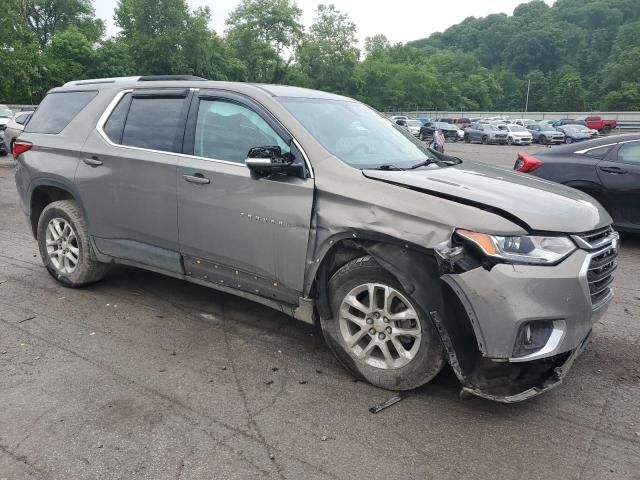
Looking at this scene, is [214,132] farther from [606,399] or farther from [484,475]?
[606,399]

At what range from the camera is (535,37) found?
12912 cm

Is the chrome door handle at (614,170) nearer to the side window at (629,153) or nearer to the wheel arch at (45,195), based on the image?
the side window at (629,153)

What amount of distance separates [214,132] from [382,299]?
1.80m

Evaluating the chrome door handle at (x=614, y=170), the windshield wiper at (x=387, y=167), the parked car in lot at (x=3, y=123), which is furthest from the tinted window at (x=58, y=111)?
the parked car in lot at (x=3, y=123)

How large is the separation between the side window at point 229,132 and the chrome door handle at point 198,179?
163mm

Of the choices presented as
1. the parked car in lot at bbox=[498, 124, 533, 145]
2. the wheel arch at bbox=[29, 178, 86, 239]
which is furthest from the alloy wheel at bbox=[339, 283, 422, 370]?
the parked car in lot at bbox=[498, 124, 533, 145]

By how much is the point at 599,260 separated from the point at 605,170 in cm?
462

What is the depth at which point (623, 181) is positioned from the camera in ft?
22.8

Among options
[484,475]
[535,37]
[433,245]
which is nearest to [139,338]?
[433,245]

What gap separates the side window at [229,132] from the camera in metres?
3.84

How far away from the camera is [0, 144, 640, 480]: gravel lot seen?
2684mm

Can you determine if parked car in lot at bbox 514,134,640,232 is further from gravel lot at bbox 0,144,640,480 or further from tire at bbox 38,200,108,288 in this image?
tire at bbox 38,200,108,288

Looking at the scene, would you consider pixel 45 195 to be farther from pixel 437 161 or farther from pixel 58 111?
pixel 437 161

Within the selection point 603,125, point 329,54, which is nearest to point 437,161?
point 603,125
